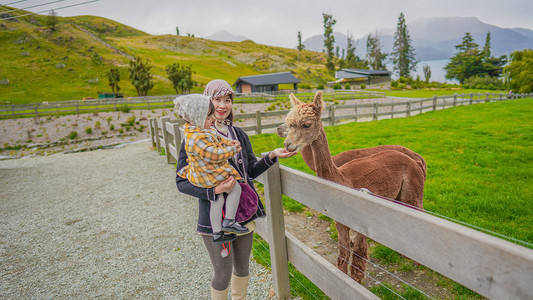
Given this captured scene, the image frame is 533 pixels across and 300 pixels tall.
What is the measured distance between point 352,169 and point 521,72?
37417mm

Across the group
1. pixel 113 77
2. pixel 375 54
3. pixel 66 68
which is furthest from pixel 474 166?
pixel 375 54

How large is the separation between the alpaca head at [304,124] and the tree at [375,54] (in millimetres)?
95748

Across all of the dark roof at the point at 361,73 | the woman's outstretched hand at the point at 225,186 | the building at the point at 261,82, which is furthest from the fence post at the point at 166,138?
the dark roof at the point at 361,73

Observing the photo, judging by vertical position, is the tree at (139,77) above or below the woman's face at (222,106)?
above

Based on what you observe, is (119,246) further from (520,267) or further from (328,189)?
(520,267)

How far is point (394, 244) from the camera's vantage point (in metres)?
1.43

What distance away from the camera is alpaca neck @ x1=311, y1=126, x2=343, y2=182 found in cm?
249

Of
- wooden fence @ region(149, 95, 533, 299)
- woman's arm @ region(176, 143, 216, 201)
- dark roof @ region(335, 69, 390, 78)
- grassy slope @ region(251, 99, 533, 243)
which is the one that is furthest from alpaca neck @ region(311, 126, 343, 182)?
dark roof @ region(335, 69, 390, 78)

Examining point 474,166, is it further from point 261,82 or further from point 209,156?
point 261,82

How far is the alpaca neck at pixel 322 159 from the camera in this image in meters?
2.49

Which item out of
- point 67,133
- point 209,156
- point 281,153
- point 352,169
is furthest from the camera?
point 67,133

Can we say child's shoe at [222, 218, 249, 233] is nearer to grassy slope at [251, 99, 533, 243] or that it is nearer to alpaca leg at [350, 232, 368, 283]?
alpaca leg at [350, 232, 368, 283]

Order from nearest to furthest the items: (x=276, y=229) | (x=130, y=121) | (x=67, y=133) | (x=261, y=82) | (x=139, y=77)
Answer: (x=276, y=229), (x=67, y=133), (x=130, y=121), (x=139, y=77), (x=261, y=82)

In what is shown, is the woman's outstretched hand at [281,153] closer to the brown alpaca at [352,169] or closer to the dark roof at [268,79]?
the brown alpaca at [352,169]
